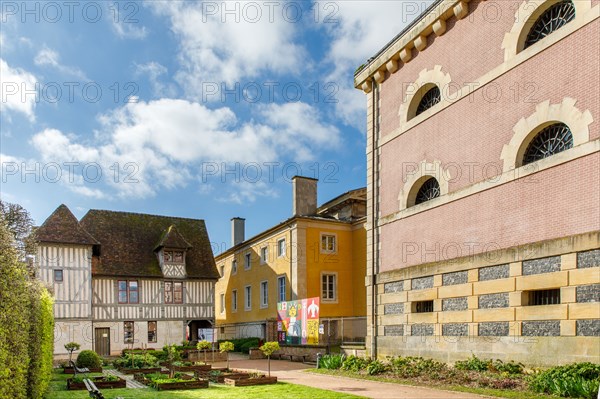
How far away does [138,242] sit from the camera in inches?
1323

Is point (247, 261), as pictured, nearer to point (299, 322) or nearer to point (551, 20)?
point (299, 322)

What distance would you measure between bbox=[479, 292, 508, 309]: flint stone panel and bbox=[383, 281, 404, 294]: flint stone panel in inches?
146

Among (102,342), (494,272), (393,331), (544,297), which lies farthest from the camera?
(102,342)

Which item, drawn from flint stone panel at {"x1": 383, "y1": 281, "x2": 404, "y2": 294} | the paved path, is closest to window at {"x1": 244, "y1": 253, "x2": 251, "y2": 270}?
the paved path

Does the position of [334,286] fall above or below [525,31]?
below

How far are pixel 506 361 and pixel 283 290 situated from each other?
19.1 meters

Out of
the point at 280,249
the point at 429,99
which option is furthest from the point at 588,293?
the point at 280,249

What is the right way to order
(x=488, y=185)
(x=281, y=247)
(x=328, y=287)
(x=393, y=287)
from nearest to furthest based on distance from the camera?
(x=488, y=185) → (x=393, y=287) → (x=328, y=287) → (x=281, y=247)

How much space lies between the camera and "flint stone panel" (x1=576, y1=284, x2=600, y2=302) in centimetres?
1094

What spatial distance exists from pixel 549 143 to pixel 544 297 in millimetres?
→ 3855

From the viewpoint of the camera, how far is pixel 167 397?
40.9ft

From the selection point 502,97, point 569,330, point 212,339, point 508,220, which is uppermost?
point 502,97

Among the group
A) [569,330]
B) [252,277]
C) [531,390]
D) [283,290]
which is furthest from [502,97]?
[252,277]

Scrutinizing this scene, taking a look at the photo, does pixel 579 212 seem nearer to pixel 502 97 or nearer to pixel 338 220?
pixel 502 97
